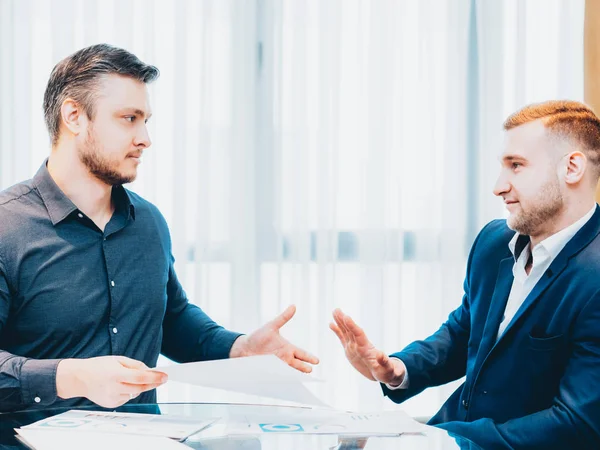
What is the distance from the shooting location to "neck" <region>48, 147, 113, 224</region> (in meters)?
1.92

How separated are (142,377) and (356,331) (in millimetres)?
581

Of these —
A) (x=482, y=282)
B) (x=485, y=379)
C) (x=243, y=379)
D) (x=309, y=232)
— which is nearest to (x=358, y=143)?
(x=309, y=232)

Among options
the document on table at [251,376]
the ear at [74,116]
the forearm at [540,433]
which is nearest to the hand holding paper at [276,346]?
the document on table at [251,376]

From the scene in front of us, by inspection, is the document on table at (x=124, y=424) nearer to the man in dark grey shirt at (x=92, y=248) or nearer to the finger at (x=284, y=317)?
the man in dark grey shirt at (x=92, y=248)

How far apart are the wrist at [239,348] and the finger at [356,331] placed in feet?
0.99

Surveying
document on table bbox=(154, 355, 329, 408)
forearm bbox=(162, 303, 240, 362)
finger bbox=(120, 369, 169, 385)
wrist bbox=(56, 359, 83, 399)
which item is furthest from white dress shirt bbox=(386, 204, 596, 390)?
wrist bbox=(56, 359, 83, 399)

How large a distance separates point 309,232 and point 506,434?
1.59 metres

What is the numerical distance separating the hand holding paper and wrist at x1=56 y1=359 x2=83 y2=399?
49 cm

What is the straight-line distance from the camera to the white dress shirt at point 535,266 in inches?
70.5

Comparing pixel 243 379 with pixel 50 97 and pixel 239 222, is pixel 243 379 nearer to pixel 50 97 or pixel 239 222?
pixel 50 97

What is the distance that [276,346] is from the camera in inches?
72.2

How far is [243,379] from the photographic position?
1465mm

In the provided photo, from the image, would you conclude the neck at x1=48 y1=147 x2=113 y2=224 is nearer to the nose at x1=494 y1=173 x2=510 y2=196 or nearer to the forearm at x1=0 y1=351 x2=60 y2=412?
the forearm at x1=0 y1=351 x2=60 y2=412

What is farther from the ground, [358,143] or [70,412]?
[358,143]
